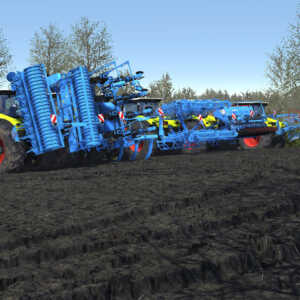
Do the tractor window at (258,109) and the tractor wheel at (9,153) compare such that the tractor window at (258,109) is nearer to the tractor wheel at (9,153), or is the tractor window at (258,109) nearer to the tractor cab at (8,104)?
the tractor cab at (8,104)

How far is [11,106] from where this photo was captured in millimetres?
8047

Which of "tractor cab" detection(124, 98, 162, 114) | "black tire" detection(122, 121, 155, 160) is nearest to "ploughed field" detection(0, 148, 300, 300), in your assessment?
"black tire" detection(122, 121, 155, 160)

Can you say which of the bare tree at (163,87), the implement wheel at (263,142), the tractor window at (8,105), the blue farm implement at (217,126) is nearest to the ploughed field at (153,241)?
the tractor window at (8,105)

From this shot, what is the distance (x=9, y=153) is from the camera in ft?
23.5

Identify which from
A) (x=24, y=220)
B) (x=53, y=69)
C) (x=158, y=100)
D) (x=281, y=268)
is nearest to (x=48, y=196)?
Result: (x=24, y=220)

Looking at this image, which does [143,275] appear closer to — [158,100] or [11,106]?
[11,106]

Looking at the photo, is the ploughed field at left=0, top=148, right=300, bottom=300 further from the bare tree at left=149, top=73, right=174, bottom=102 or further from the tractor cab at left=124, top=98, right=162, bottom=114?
the bare tree at left=149, top=73, right=174, bottom=102

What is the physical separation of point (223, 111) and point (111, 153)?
12.6 ft

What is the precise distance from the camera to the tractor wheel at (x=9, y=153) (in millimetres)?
7133

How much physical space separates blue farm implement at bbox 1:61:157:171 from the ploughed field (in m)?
2.67

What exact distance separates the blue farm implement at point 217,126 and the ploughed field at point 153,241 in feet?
17.1

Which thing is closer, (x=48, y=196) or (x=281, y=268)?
(x=281, y=268)

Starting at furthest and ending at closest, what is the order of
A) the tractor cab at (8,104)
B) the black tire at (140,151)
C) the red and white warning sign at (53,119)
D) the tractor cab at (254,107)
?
the tractor cab at (254,107) < the black tire at (140,151) < the tractor cab at (8,104) < the red and white warning sign at (53,119)

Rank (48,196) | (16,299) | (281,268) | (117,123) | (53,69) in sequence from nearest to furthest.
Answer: (16,299) < (281,268) < (48,196) < (117,123) < (53,69)
